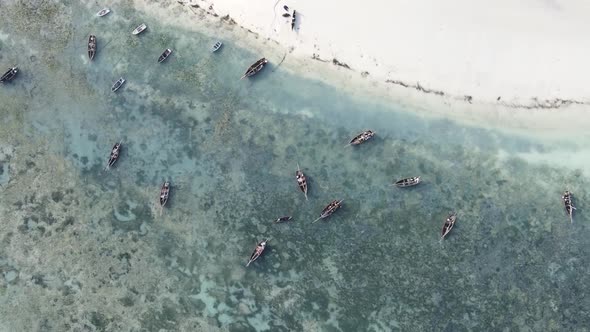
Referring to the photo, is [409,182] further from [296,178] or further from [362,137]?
[296,178]

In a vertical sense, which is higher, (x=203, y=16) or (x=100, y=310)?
(x=203, y=16)

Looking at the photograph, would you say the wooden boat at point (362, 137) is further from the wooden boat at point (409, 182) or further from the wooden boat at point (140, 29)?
the wooden boat at point (140, 29)

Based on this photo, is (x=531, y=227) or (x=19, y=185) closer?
(x=531, y=227)

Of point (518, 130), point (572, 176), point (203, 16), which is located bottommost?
point (572, 176)

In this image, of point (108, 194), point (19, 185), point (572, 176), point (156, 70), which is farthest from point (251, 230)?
point (572, 176)

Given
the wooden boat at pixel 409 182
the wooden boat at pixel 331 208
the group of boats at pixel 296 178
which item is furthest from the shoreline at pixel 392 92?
the wooden boat at pixel 331 208

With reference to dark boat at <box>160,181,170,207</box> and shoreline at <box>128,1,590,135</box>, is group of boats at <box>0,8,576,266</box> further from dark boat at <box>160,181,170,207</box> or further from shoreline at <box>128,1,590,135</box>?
shoreline at <box>128,1,590,135</box>

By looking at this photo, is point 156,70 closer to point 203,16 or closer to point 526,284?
point 203,16
